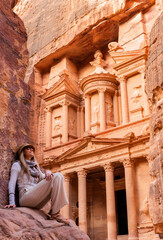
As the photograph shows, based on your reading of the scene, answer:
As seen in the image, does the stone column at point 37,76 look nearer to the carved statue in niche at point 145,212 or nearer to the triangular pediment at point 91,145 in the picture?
the triangular pediment at point 91,145

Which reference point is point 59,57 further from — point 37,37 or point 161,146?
point 161,146

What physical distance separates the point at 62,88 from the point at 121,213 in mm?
11318

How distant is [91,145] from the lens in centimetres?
1828

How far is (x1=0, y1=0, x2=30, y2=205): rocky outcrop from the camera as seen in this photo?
3309 mm

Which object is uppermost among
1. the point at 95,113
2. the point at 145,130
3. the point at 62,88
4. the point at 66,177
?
the point at 62,88

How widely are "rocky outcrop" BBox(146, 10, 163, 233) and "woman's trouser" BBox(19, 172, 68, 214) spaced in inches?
98.1

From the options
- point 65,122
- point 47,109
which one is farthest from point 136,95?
point 47,109

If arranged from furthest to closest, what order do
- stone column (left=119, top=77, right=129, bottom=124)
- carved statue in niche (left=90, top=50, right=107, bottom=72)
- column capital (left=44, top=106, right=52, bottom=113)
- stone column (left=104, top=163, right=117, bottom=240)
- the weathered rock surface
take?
column capital (left=44, top=106, right=52, bottom=113) < carved statue in niche (left=90, top=50, right=107, bottom=72) < stone column (left=119, top=77, right=129, bottom=124) < stone column (left=104, top=163, right=117, bottom=240) < the weathered rock surface

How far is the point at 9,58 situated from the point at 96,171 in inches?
644

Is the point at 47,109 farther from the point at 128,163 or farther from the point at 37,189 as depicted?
the point at 37,189

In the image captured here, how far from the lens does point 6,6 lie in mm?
4105

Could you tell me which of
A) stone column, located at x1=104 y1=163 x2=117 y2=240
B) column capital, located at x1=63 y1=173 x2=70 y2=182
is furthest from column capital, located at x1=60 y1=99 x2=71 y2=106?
stone column, located at x1=104 y1=163 x2=117 y2=240

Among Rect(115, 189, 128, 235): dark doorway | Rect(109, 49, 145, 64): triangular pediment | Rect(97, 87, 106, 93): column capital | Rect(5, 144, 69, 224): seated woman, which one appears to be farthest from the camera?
Rect(97, 87, 106, 93): column capital

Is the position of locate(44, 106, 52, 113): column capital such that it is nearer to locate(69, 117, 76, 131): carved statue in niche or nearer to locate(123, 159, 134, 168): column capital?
locate(69, 117, 76, 131): carved statue in niche
